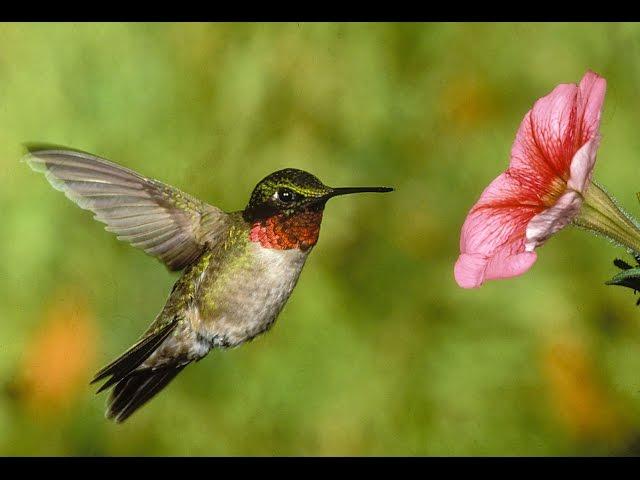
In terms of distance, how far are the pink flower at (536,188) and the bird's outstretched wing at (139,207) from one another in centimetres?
71

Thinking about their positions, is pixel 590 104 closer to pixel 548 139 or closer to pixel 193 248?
pixel 548 139

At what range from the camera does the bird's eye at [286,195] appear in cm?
158

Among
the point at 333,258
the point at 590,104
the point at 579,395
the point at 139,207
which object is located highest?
the point at 590,104

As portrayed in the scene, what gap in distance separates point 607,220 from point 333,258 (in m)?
2.09

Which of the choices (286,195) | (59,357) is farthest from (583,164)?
(59,357)

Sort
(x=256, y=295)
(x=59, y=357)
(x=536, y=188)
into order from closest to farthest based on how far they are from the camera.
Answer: (x=536, y=188) → (x=256, y=295) → (x=59, y=357)

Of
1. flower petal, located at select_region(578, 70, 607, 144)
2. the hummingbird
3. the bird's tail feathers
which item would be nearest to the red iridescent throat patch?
the hummingbird

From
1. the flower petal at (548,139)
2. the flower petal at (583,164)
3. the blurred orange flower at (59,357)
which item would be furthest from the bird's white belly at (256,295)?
the blurred orange flower at (59,357)

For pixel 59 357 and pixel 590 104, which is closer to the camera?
pixel 590 104

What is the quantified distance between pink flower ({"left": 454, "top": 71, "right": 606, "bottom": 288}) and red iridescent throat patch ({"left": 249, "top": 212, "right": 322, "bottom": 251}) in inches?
12.3

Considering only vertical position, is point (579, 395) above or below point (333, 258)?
below

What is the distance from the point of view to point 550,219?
1.31 metres

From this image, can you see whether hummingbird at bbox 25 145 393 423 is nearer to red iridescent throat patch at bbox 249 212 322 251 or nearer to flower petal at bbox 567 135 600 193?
red iridescent throat patch at bbox 249 212 322 251

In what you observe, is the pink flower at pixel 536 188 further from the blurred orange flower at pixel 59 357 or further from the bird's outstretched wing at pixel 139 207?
the blurred orange flower at pixel 59 357
